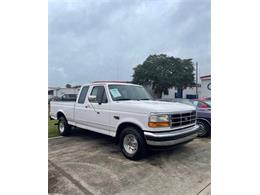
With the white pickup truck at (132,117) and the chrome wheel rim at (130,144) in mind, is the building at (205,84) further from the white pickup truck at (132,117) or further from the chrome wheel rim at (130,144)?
the chrome wheel rim at (130,144)

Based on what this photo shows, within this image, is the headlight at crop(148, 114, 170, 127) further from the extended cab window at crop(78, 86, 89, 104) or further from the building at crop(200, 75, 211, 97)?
the building at crop(200, 75, 211, 97)

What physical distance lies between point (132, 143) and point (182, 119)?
4.27ft

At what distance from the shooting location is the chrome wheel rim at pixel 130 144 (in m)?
3.81

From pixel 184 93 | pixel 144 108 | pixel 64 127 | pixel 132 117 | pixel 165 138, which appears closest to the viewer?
pixel 165 138

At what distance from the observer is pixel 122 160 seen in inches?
151

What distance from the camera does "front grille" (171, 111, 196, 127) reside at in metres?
3.65

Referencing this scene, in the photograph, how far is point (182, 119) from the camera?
389 centimetres

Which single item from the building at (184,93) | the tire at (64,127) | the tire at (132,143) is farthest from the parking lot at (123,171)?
the building at (184,93)

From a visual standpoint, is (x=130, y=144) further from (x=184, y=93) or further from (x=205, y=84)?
(x=184, y=93)

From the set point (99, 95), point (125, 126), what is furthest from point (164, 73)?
point (125, 126)
